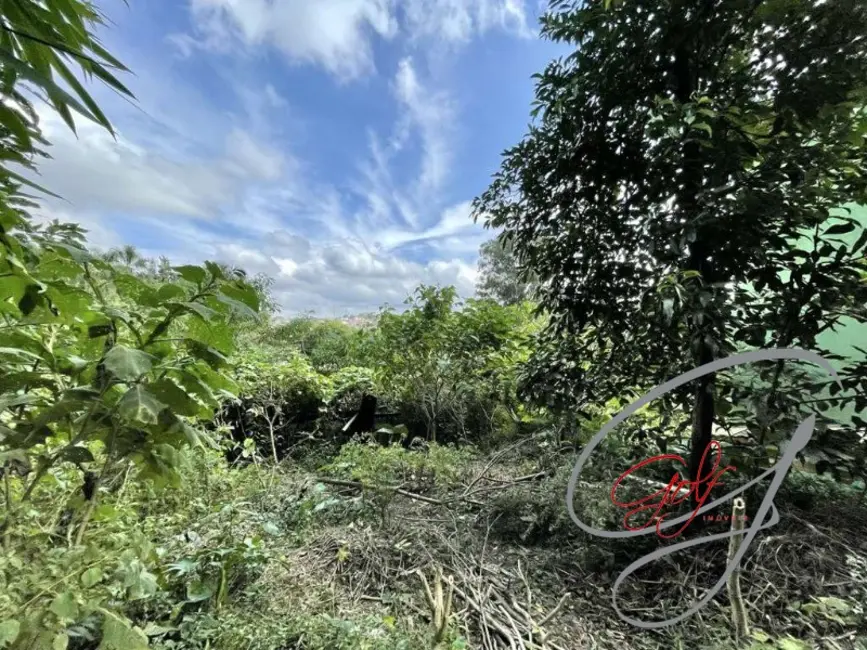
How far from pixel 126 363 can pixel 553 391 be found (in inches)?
66.0

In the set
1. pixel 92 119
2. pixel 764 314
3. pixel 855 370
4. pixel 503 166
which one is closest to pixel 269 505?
pixel 92 119

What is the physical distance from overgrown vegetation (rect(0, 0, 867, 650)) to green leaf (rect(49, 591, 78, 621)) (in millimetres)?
43

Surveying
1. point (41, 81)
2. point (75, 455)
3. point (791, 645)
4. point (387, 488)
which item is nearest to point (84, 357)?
point (75, 455)

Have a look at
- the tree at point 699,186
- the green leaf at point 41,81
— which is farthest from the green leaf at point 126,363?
the tree at point 699,186

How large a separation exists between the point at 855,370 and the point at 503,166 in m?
1.67

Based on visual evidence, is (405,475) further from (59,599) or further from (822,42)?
(822,42)

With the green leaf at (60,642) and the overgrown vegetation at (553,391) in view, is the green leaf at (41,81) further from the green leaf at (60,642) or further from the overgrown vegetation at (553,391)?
the green leaf at (60,642)

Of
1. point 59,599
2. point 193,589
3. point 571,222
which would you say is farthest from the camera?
point 571,222

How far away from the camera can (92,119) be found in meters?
0.46

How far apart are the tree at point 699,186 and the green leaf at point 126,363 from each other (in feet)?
4.46

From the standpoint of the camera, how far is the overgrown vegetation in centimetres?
80

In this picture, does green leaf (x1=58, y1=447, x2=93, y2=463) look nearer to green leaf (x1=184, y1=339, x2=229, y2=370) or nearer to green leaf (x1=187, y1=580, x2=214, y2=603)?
green leaf (x1=184, y1=339, x2=229, y2=370)

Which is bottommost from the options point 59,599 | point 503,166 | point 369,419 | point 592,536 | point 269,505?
point 592,536

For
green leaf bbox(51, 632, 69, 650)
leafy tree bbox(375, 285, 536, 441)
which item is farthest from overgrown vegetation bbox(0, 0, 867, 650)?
leafy tree bbox(375, 285, 536, 441)
